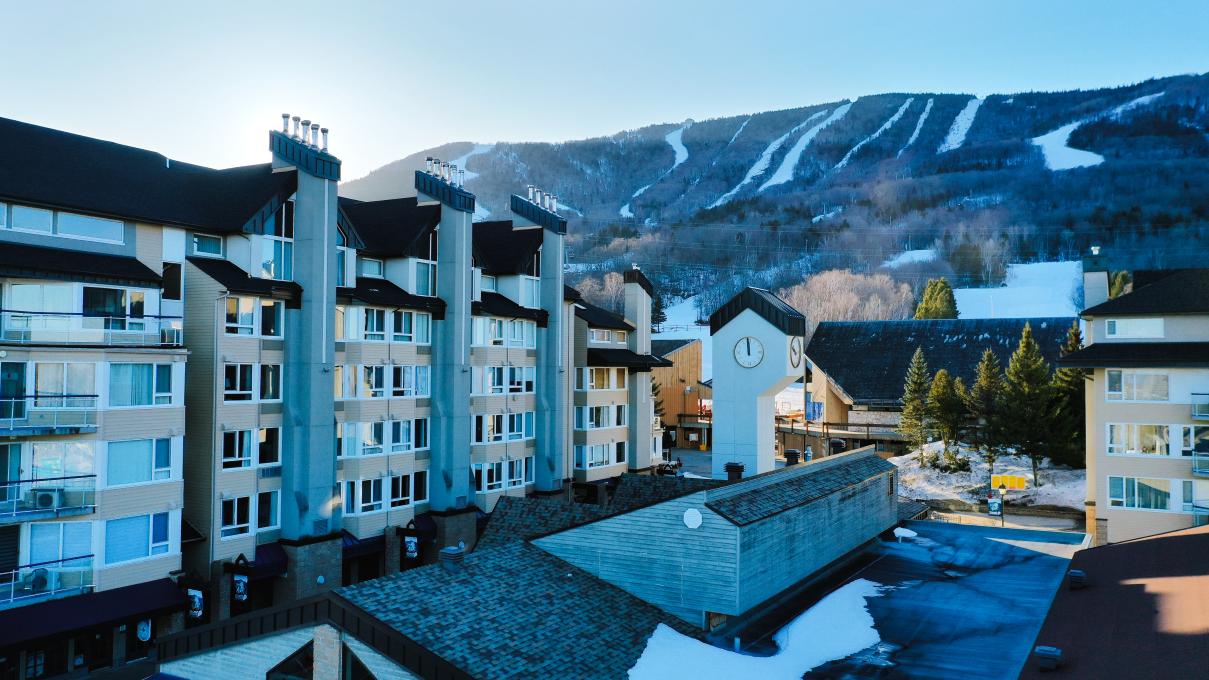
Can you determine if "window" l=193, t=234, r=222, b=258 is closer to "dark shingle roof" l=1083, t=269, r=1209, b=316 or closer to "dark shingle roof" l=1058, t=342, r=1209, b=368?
"dark shingle roof" l=1058, t=342, r=1209, b=368

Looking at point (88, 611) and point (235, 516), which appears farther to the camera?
point (235, 516)

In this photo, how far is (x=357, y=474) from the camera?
121 ft

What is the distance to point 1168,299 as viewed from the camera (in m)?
39.8

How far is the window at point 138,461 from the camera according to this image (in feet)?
91.2

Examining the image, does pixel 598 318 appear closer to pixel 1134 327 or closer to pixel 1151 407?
pixel 1134 327

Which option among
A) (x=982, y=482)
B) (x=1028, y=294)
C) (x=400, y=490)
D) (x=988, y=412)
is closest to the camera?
(x=400, y=490)

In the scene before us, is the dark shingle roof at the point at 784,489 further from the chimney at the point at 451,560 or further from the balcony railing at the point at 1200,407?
the balcony railing at the point at 1200,407

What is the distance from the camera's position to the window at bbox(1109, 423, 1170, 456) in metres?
39.2

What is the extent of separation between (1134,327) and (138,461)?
41.7 metres

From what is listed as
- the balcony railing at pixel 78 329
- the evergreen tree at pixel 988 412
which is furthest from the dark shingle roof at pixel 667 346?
the balcony railing at pixel 78 329

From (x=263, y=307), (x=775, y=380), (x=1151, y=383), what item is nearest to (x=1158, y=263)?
(x=1151, y=383)

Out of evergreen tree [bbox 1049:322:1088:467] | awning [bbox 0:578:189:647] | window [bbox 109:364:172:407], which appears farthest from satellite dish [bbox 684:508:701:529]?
evergreen tree [bbox 1049:322:1088:467]

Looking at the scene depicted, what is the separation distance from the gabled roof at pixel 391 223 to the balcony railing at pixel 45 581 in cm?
1725

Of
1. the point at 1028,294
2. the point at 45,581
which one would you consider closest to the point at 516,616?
the point at 45,581
